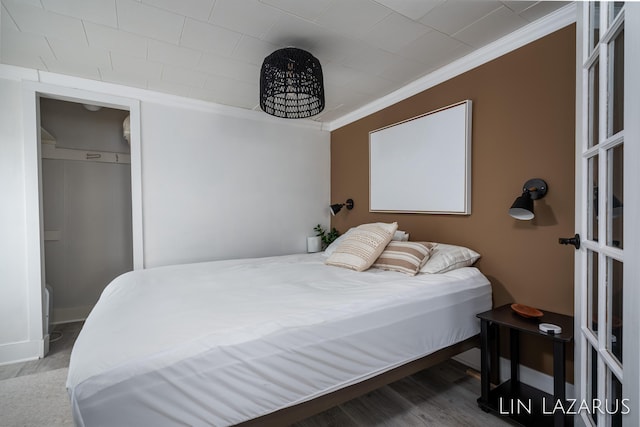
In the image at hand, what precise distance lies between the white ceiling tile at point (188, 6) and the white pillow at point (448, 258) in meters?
2.15

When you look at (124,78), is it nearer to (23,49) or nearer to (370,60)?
(23,49)

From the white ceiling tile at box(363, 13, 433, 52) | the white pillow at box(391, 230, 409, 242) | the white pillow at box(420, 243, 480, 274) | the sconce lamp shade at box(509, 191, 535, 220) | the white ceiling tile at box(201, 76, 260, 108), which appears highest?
the white ceiling tile at box(363, 13, 433, 52)

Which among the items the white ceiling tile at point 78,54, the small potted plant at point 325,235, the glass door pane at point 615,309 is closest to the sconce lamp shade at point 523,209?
the glass door pane at point 615,309

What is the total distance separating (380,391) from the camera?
6.42 feet

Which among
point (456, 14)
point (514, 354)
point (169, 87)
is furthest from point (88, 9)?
point (514, 354)

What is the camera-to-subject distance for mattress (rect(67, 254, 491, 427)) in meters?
1.00

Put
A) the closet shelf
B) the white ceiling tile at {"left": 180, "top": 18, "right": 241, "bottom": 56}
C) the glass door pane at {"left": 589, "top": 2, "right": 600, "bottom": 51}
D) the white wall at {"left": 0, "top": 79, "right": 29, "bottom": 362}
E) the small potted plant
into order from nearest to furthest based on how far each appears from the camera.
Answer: the glass door pane at {"left": 589, "top": 2, "right": 600, "bottom": 51}, the white ceiling tile at {"left": 180, "top": 18, "right": 241, "bottom": 56}, the white wall at {"left": 0, "top": 79, "right": 29, "bottom": 362}, the closet shelf, the small potted plant

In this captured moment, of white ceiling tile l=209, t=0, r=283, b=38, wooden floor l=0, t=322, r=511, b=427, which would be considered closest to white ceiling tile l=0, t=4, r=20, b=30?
white ceiling tile l=209, t=0, r=283, b=38

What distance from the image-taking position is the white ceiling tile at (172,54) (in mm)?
2062

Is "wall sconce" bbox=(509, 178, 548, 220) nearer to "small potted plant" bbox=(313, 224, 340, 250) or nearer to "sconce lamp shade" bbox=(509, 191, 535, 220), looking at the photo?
"sconce lamp shade" bbox=(509, 191, 535, 220)

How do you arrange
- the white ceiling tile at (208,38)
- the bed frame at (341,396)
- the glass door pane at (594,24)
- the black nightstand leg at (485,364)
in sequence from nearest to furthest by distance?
the glass door pane at (594,24)
the bed frame at (341,396)
the black nightstand leg at (485,364)
the white ceiling tile at (208,38)

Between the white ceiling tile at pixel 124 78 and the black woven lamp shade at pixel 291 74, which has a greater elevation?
the white ceiling tile at pixel 124 78

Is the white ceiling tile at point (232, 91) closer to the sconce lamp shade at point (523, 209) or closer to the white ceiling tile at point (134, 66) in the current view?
the white ceiling tile at point (134, 66)

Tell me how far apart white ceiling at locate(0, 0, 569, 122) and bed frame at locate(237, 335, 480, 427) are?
2.11m
